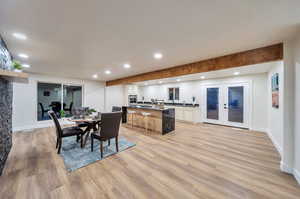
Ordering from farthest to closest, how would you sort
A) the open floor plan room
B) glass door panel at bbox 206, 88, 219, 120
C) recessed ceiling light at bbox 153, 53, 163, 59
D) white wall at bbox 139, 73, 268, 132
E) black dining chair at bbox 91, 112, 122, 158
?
1. glass door panel at bbox 206, 88, 219, 120
2. white wall at bbox 139, 73, 268, 132
3. recessed ceiling light at bbox 153, 53, 163, 59
4. black dining chair at bbox 91, 112, 122, 158
5. the open floor plan room

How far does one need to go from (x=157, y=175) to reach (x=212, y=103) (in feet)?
17.0

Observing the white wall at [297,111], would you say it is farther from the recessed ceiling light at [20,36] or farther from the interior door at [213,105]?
the recessed ceiling light at [20,36]

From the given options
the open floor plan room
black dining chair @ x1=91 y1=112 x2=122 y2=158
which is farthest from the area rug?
black dining chair @ x1=91 y1=112 x2=122 y2=158

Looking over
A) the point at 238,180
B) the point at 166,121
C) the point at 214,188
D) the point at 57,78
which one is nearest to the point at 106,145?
the point at 166,121

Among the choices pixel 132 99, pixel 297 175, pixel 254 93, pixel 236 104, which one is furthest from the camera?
pixel 132 99

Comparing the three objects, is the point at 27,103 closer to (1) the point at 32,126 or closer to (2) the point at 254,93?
(1) the point at 32,126

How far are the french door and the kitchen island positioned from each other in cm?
254

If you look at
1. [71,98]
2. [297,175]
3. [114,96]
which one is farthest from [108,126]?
[114,96]

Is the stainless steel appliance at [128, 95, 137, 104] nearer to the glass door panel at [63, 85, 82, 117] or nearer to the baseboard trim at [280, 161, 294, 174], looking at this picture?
the glass door panel at [63, 85, 82, 117]

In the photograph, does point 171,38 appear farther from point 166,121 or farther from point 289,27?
point 166,121

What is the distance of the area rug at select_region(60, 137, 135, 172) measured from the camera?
2.41 meters

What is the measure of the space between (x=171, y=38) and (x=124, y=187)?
2.56 m

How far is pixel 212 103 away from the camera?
6059mm

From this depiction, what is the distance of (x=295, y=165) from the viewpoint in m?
2.00
